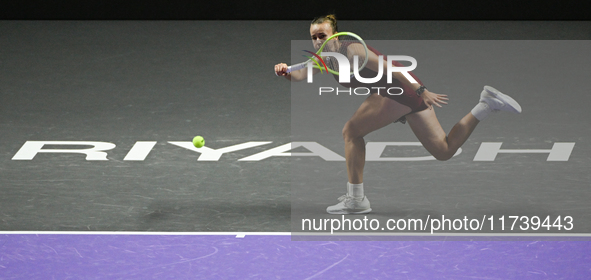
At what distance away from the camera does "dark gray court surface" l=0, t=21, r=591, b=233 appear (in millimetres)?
6156

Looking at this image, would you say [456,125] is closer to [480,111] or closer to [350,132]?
[480,111]

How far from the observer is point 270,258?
5184 millimetres

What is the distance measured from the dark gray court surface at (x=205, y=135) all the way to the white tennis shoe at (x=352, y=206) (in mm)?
111

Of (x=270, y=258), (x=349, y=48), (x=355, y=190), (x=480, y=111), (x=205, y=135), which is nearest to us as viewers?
(x=270, y=258)

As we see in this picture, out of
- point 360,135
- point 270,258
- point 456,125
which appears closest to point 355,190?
point 360,135

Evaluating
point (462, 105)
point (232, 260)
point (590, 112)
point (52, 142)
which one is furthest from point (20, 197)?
point (590, 112)

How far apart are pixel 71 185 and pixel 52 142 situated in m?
1.27

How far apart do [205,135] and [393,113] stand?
9.58ft

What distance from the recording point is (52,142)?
7801mm

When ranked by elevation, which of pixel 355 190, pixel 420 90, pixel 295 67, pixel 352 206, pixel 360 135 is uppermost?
pixel 295 67

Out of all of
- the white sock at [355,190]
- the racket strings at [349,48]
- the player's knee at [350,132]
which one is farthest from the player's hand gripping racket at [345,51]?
the white sock at [355,190]

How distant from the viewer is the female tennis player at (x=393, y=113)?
5.41 meters

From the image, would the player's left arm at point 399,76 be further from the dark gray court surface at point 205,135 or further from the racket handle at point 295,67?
the dark gray court surface at point 205,135

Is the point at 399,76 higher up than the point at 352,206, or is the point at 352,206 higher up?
the point at 399,76
